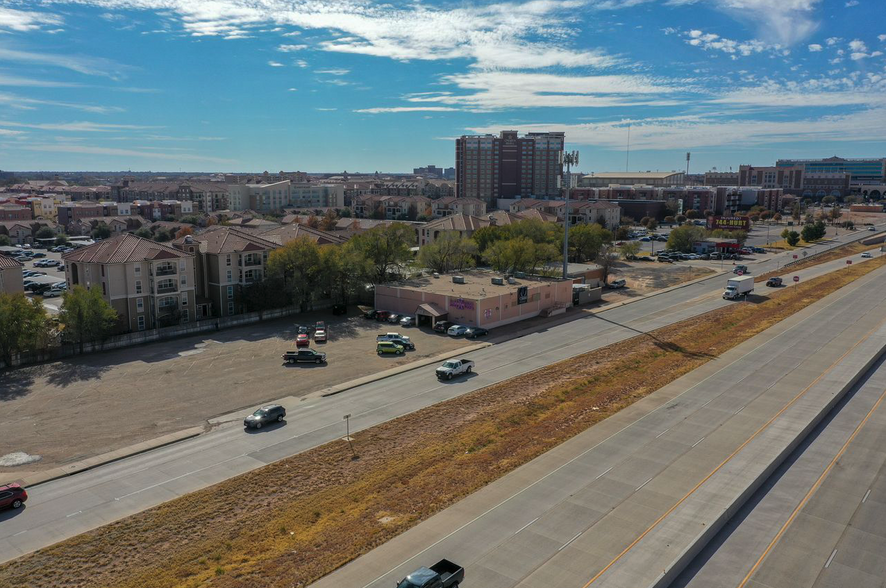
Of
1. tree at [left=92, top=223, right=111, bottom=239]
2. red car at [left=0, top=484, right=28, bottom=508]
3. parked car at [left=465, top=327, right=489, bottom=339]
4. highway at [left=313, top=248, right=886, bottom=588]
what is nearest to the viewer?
highway at [left=313, top=248, right=886, bottom=588]

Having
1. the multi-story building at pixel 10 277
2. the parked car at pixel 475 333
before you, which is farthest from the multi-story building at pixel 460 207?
the multi-story building at pixel 10 277

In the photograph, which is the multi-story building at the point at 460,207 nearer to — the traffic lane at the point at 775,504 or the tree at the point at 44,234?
the tree at the point at 44,234

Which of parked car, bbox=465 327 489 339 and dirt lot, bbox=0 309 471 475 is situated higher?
parked car, bbox=465 327 489 339

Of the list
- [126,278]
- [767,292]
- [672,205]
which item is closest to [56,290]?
[126,278]

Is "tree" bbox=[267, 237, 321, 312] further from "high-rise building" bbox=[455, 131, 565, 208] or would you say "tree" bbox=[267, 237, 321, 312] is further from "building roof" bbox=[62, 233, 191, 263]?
"high-rise building" bbox=[455, 131, 565, 208]

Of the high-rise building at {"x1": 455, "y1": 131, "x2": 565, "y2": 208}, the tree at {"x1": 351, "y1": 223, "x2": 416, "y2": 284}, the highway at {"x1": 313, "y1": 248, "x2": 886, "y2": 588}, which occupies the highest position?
the high-rise building at {"x1": 455, "y1": 131, "x2": 565, "y2": 208}

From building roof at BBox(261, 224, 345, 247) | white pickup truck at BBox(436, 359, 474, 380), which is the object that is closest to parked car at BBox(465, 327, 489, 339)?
white pickup truck at BBox(436, 359, 474, 380)
